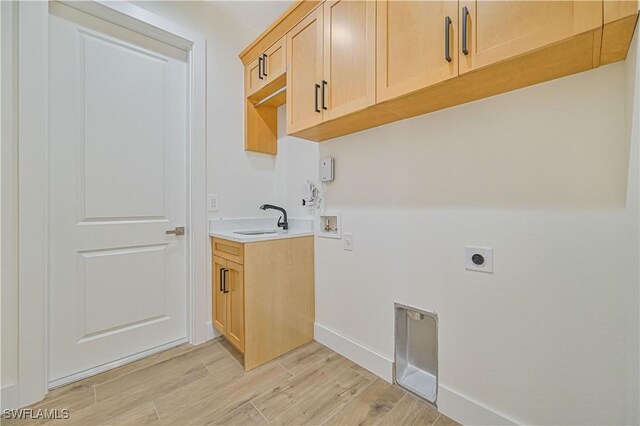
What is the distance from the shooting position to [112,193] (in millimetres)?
1735

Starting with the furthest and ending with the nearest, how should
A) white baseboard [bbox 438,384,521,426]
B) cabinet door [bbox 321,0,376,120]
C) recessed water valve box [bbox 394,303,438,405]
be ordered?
1. recessed water valve box [bbox 394,303,438,405]
2. cabinet door [bbox 321,0,376,120]
3. white baseboard [bbox 438,384,521,426]

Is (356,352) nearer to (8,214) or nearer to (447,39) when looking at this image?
(447,39)

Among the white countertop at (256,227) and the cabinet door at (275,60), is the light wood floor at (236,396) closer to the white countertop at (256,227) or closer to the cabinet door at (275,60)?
the white countertop at (256,227)

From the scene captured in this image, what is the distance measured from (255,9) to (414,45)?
1628mm

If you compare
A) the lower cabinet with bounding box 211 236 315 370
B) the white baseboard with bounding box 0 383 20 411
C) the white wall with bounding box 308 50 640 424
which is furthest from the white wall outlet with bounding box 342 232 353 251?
the white baseboard with bounding box 0 383 20 411

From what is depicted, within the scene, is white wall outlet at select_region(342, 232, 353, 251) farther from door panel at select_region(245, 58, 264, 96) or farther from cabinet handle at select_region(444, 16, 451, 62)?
door panel at select_region(245, 58, 264, 96)

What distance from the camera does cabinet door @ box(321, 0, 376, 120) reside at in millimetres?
1305

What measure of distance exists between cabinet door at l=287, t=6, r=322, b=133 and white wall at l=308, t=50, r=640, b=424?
0.45m

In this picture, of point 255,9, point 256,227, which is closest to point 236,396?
point 256,227

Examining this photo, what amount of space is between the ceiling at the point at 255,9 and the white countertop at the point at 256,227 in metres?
1.71

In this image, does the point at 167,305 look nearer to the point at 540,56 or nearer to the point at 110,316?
the point at 110,316

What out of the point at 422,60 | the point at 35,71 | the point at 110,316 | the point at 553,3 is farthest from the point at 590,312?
the point at 35,71

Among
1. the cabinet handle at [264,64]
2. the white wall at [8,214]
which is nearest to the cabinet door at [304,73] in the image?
the cabinet handle at [264,64]

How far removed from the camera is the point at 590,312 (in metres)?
0.96
